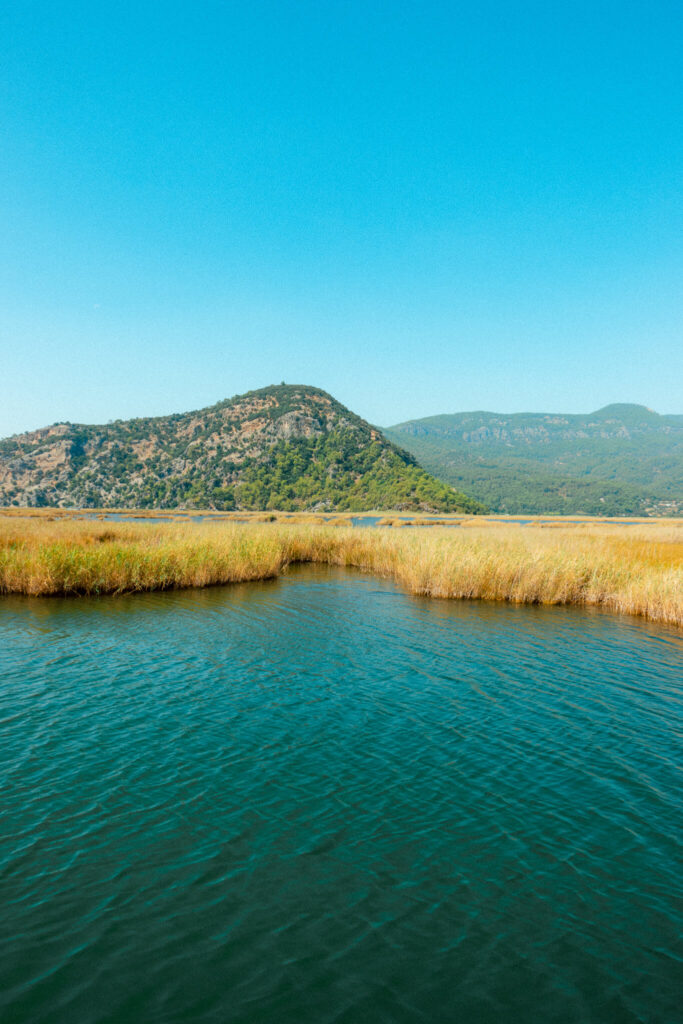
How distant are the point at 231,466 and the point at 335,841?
165240mm

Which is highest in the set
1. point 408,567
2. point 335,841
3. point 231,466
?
point 231,466

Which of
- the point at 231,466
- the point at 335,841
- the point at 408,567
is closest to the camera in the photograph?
the point at 335,841

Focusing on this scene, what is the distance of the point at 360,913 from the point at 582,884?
236cm

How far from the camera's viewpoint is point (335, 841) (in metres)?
6.08

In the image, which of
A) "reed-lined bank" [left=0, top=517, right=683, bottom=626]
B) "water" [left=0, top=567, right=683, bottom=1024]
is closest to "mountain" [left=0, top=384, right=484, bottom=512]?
"reed-lined bank" [left=0, top=517, right=683, bottom=626]

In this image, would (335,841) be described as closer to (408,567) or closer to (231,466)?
(408,567)

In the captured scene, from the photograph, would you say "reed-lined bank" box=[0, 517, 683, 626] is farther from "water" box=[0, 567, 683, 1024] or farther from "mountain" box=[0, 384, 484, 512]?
"mountain" box=[0, 384, 484, 512]

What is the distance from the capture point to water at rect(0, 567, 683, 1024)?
14.0 ft

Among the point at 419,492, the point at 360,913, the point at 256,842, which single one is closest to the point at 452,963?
the point at 360,913

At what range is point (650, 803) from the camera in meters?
7.11

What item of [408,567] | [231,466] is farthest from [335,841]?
[231,466]

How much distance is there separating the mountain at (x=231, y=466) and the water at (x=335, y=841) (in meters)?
124

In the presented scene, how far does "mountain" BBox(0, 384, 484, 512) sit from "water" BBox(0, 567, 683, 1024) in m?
124

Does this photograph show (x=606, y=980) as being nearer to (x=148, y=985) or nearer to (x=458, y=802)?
(x=458, y=802)
